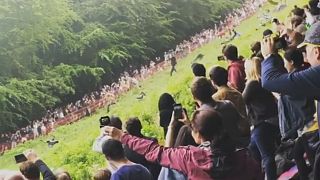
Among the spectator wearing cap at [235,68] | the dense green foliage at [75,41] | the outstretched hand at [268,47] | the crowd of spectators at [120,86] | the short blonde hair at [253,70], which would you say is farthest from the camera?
the dense green foliage at [75,41]

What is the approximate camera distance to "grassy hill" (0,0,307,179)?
816 centimetres

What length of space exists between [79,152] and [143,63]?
673 cm

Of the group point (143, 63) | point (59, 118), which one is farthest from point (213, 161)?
point (143, 63)

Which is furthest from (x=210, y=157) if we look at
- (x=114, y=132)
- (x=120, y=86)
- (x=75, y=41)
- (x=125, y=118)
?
(x=75, y=41)

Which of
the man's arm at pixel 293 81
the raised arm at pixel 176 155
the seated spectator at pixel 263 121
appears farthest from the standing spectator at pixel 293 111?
the man's arm at pixel 293 81

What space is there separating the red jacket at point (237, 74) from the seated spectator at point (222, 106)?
1.29m

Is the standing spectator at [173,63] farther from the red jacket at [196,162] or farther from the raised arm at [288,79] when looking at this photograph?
the raised arm at [288,79]

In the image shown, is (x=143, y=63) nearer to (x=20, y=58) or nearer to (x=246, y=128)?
(x=20, y=58)

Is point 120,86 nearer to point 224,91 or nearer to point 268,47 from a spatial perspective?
point 224,91

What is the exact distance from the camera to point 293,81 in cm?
266

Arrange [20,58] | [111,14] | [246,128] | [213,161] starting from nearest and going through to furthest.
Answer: [213,161]
[246,128]
[20,58]
[111,14]

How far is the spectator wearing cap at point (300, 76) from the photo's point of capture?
105 inches

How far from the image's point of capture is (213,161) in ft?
10.1

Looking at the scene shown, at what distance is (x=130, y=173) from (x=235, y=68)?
185 centimetres
